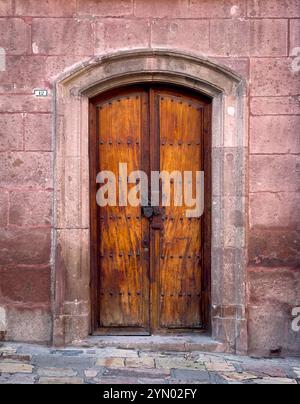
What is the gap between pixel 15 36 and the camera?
17.5 feet

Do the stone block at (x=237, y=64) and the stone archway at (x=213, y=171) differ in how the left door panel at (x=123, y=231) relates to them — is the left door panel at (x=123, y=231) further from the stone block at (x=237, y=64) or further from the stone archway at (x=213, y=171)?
the stone block at (x=237, y=64)

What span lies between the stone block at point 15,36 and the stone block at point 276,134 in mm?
2250

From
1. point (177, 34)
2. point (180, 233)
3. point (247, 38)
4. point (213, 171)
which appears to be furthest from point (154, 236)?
point (247, 38)

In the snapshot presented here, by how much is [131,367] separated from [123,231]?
52.1 inches

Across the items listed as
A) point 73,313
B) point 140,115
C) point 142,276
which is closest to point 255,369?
point 142,276

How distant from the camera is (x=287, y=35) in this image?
17.4ft

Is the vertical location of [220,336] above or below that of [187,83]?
below

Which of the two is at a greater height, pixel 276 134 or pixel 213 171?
pixel 276 134

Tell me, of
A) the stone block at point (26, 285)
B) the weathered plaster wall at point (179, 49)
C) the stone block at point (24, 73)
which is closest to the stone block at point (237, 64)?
the weathered plaster wall at point (179, 49)

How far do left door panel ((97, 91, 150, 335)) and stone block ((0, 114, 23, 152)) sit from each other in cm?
75

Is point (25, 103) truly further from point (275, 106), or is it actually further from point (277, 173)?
point (277, 173)

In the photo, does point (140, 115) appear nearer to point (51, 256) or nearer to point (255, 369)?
point (51, 256)
